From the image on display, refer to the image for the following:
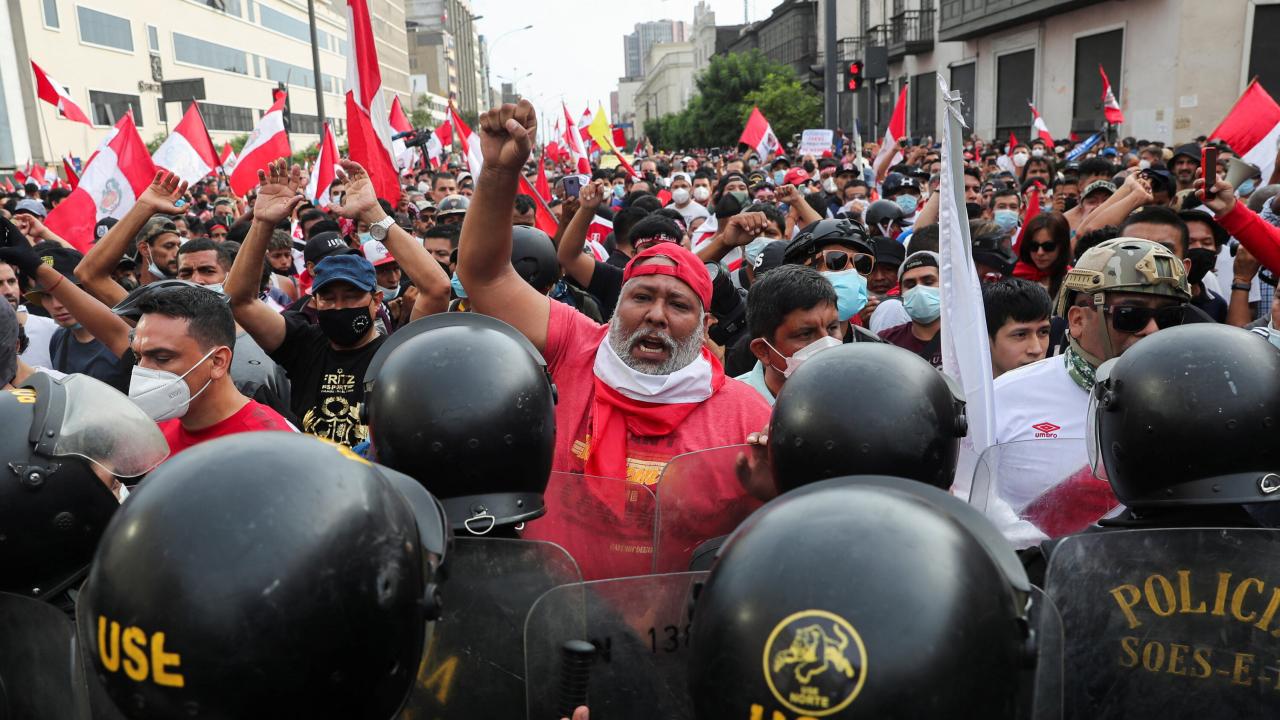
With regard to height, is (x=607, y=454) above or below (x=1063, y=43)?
below

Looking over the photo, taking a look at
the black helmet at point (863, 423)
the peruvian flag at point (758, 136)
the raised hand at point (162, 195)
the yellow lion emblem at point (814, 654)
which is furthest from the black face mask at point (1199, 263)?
the peruvian flag at point (758, 136)

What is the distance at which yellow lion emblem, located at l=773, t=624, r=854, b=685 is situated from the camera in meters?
1.47

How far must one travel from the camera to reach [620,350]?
3.40 m

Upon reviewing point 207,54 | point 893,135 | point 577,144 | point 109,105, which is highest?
point 207,54

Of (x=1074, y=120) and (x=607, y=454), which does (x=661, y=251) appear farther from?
(x=1074, y=120)

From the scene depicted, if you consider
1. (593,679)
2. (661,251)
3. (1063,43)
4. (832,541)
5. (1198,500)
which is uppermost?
(1063,43)

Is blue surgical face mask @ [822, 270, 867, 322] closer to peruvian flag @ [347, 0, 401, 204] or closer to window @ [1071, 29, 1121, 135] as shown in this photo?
peruvian flag @ [347, 0, 401, 204]

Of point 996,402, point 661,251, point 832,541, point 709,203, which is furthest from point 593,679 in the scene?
point 709,203

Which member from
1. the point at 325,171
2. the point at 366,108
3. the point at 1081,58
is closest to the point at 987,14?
the point at 1081,58

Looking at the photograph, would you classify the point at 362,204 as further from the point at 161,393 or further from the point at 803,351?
the point at 803,351

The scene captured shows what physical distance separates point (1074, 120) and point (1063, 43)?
10.1 feet

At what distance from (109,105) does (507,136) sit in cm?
5155

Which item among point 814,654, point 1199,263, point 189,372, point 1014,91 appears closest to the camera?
point 814,654

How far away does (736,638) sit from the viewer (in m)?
1.54
